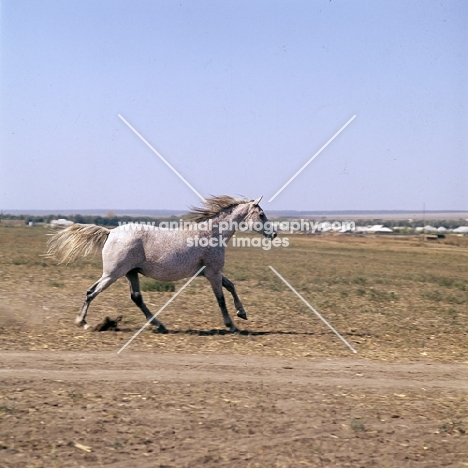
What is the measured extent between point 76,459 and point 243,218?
7.52 meters

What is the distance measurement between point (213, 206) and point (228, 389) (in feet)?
17.0

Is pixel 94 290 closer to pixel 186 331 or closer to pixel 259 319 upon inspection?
pixel 186 331

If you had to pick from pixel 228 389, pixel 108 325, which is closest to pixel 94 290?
pixel 108 325

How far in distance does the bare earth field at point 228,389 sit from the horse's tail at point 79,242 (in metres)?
1.29

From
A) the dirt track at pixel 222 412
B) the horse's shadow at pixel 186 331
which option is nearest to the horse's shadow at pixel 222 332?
the horse's shadow at pixel 186 331

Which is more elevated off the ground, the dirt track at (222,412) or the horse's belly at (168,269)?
the horse's belly at (168,269)

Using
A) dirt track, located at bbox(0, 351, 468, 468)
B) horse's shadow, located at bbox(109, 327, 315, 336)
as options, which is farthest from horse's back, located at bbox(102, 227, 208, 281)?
dirt track, located at bbox(0, 351, 468, 468)

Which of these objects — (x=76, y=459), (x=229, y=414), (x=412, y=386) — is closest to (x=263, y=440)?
(x=229, y=414)

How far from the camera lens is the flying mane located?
1269 cm

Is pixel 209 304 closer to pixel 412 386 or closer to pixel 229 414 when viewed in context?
pixel 412 386

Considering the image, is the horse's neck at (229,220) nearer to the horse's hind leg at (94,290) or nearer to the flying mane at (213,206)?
the flying mane at (213,206)

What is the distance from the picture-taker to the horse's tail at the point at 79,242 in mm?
12102

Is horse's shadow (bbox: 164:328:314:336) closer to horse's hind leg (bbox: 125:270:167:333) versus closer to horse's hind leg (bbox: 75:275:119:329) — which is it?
horse's hind leg (bbox: 125:270:167:333)

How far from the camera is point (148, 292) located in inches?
706
